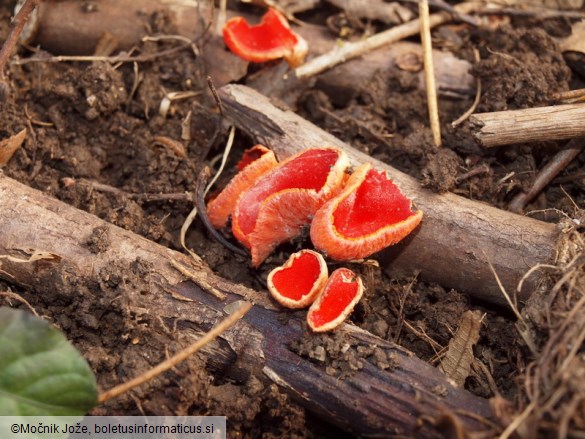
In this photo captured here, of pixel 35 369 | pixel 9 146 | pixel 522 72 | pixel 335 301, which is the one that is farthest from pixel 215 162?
pixel 522 72

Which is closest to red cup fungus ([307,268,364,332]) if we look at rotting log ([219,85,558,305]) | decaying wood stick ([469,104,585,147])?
rotting log ([219,85,558,305])

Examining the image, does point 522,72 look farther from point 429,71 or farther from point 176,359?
point 176,359

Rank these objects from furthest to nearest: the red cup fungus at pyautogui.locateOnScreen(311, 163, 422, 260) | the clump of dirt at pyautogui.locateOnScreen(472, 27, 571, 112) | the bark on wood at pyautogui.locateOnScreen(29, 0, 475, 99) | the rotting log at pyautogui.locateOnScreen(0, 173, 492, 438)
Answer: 1. the bark on wood at pyautogui.locateOnScreen(29, 0, 475, 99)
2. the clump of dirt at pyautogui.locateOnScreen(472, 27, 571, 112)
3. the red cup fungus at pyautogui.locateOnScreen(311, 163, 422, 260)
4. the rotting log at pyautogui.locateOnScreen(0, 173, 492, 438)

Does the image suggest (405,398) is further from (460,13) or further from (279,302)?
(460,13)

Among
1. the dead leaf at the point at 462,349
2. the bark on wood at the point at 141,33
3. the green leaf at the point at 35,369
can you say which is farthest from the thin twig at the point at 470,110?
the green leaf at the point at 35,369

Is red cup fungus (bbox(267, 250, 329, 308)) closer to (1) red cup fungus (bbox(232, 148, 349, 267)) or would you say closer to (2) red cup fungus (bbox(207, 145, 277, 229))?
(1) red cup fungus (bbox(232, 148, 349, 267))

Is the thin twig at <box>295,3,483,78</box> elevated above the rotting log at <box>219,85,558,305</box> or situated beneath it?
elevated above
